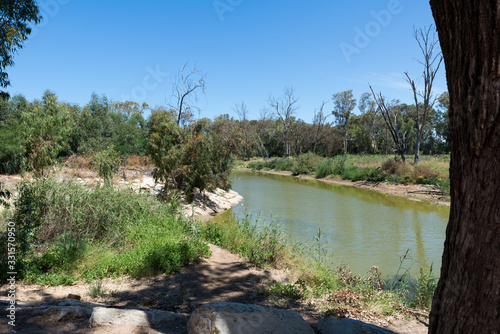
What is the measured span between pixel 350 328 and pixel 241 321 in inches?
35.4

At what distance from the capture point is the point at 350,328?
2.56m

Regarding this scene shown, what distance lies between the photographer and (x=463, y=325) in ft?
5.63

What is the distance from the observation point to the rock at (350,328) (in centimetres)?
254

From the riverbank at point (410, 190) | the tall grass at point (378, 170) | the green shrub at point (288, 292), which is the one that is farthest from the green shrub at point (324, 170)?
the green shrub at point (288, 292)

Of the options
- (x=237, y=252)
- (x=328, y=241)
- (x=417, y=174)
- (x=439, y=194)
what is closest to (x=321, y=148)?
(x=417, y=174)

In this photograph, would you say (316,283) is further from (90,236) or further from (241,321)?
(90,236)

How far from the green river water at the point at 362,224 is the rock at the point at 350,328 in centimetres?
374

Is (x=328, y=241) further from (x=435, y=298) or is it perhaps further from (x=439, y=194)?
A: (x=439, y=194)

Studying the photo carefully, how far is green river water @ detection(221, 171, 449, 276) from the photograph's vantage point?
7582 millimetres

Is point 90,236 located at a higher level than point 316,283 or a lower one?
higher

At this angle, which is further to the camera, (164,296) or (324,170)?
(324,170)

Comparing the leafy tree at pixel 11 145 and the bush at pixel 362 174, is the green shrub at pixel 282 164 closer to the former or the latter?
the bush at pixel 362 174

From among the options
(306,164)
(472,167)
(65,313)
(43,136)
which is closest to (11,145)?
(43,136)

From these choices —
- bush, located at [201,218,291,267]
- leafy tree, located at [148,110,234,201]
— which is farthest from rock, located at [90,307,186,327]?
leafy tree, located at [148,110,234,201]
